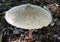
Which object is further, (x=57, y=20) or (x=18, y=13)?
(x=57, y=20)

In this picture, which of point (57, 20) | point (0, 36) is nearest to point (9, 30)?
point (0, 36)

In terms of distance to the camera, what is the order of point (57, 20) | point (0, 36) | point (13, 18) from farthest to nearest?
point (57, 20) < point (0, 36) < point (13, 18)

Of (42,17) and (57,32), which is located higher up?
(42,17)

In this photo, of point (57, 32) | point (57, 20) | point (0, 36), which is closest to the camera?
point (0, 36)

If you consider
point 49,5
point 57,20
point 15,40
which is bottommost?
point 15,40

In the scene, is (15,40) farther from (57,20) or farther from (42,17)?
(57,20)
